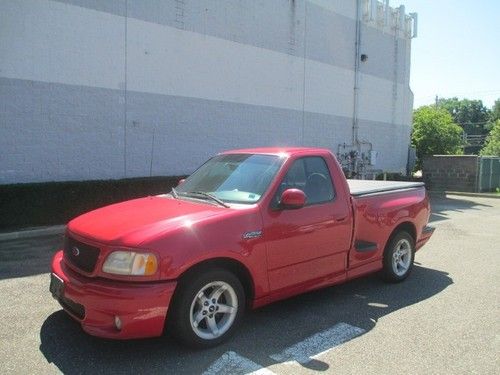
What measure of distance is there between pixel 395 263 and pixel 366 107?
595 inches

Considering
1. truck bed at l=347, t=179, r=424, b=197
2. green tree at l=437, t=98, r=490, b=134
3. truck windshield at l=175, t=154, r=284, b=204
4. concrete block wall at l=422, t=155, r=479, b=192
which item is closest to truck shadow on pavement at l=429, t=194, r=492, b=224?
concrete block wall at l=422, t=155, r=479, b=192

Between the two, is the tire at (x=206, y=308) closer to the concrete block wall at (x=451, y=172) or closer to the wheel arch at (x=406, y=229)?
the wheel arch at (x=406, y=229)

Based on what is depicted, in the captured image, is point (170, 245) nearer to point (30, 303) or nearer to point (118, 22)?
point (30, 303)

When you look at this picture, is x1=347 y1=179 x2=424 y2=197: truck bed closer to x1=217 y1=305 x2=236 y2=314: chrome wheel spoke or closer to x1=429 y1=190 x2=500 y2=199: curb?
x1=217 y1=305 x2=236 y2=314: chrome wheel spoke

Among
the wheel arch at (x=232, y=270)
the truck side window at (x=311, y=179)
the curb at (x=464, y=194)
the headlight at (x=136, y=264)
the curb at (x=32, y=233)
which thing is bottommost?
the curb at (x=32, y=233)

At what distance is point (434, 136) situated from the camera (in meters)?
25.4

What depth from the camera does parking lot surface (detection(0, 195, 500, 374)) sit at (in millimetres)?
3801

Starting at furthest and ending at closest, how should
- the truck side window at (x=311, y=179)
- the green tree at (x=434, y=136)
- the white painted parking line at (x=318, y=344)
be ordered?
the green tree at (x=434, y=136)
the truck side window at (x=311, y=179)
the white painted parking line at (x=318, y=344)

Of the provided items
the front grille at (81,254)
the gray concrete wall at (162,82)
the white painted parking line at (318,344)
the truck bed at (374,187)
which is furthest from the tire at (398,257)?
the gray concrete wall at (162,82)

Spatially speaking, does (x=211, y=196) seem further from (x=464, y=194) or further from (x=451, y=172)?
(x=451, y=172)

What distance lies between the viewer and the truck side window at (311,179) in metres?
4.89

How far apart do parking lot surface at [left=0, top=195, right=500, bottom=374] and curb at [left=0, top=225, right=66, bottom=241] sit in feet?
6.94

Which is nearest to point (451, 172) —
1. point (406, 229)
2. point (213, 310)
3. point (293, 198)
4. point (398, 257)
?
point (406, 229)

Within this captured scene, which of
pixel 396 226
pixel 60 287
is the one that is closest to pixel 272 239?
pixel 60 287
